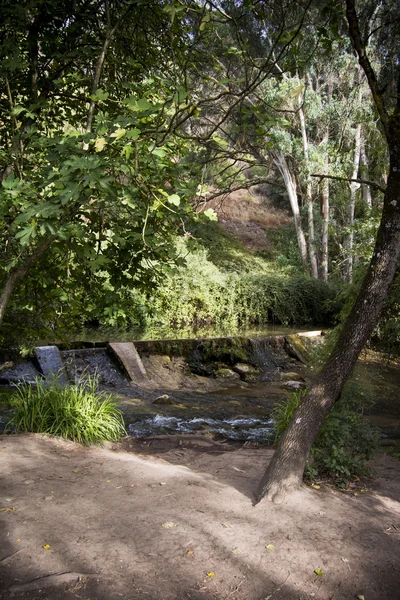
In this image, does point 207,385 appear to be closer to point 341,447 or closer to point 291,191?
point 341,447

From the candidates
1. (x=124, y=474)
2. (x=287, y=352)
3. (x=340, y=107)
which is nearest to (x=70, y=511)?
(x=124, y=474)

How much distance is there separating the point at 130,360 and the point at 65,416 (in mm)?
5020

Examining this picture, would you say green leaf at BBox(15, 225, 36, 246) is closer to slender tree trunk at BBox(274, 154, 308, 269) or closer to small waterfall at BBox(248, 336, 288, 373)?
small waterfall at BBox(248, 336, 288, 373)

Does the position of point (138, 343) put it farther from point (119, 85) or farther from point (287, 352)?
point (119, 85)

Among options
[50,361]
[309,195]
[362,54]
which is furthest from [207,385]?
[309,195]

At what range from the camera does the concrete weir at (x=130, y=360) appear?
35.2 ft

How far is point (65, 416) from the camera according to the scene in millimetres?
5973

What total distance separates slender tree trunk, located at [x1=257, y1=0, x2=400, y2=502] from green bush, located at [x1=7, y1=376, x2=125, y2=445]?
2.46 meters

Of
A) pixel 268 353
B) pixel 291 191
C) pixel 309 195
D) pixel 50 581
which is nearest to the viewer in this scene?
pixel 50 581

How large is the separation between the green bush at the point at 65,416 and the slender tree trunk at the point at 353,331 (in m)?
2.46

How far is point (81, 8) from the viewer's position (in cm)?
460

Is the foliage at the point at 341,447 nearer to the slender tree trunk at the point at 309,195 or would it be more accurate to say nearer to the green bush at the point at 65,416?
the green bush at the point at 65,416

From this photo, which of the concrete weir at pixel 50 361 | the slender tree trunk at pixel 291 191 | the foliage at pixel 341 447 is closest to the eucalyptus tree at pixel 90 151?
the foliage at pixel 341 447

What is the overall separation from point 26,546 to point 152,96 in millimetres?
3794
